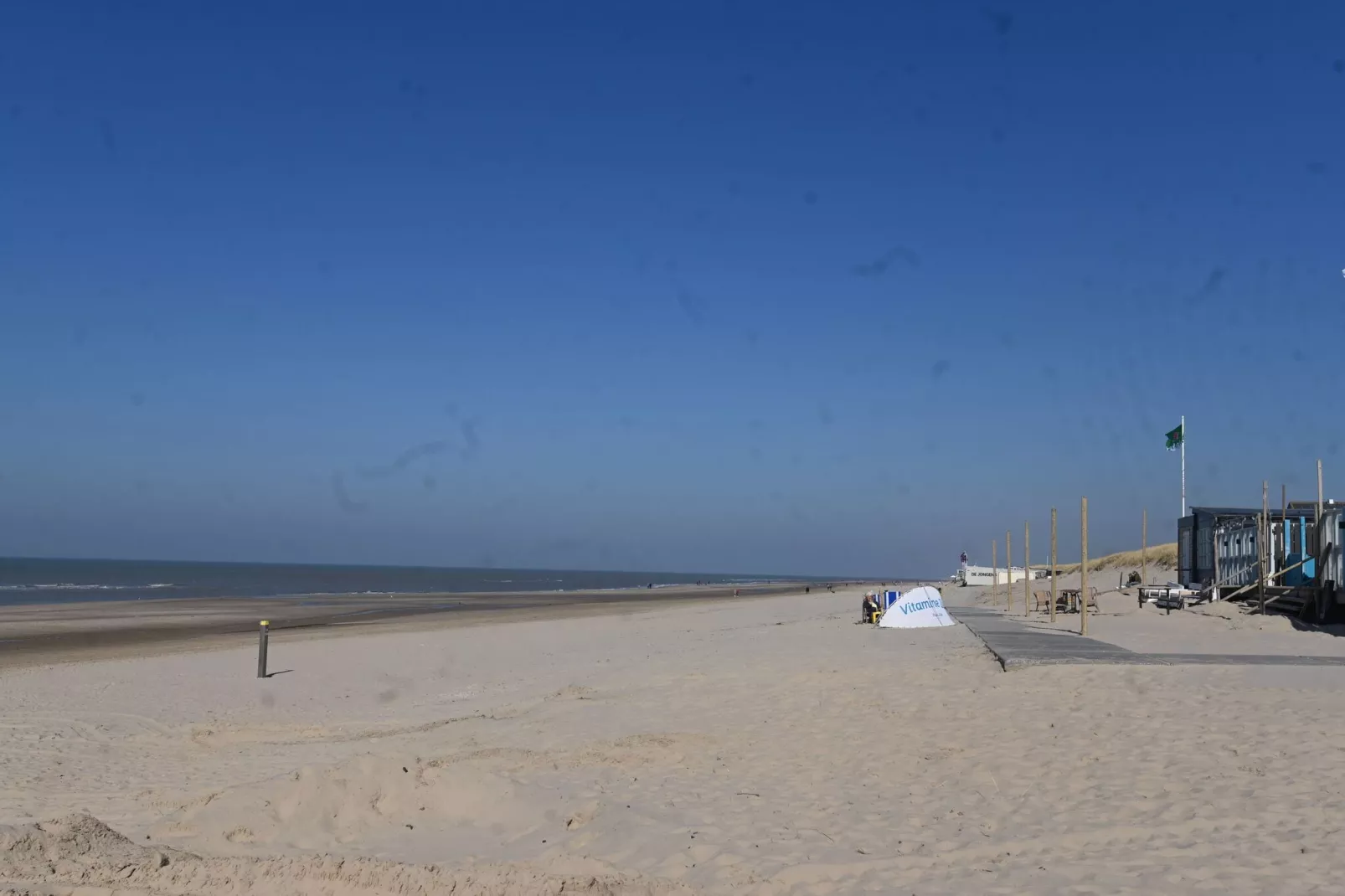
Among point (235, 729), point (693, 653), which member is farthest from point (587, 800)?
point (693, 653)

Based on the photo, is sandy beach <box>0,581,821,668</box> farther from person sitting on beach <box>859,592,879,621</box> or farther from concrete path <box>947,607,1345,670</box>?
concrete path <box>947,607,1345,670</box>

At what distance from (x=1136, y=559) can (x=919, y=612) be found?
157 feet

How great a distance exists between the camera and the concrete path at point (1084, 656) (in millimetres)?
14148

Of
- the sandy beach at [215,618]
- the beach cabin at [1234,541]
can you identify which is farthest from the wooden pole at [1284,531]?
the sandy beach at [215,618]

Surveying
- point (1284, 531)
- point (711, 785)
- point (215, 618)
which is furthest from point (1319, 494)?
point (215, 618)

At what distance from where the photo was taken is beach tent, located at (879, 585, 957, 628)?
Result: 23.3 meters

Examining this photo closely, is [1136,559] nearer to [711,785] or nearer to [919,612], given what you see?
[919,612]

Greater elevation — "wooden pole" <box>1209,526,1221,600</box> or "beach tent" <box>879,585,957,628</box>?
"wooden pole" <box>1209,526,1221,600</box>

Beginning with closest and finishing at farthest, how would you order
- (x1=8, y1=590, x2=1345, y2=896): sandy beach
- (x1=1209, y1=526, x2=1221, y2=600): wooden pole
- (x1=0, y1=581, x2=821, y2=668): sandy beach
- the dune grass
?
(x1=8, y1=590, x2=1345, y2=896): sandy beach < (x1=0, y1=581, x2=821, y2=668): sandy beach < (x1=1209, y1=526, x2=1221, y2=600): wooden pole < the dune grass

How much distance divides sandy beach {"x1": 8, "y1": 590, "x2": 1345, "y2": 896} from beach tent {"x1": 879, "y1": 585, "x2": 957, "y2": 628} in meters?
7.61

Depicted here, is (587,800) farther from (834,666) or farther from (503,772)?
(834,666)

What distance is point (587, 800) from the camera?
7816 mm

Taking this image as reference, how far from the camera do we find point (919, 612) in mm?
23625

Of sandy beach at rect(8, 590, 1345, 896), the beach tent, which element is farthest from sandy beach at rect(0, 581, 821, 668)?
the beach tent
